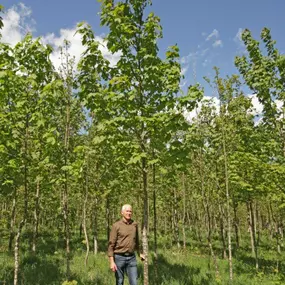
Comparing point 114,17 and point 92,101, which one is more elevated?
point 114,17

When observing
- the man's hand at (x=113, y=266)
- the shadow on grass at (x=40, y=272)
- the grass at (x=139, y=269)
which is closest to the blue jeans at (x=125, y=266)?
the man's hand at (x=113, y=266)

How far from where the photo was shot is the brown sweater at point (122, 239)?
5883 mm

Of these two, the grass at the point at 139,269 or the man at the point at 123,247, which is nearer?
the man at the point at 123,247

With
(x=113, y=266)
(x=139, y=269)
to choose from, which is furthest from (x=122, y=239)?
(x=139, y=269)

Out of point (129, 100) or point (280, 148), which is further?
point (280, 148)

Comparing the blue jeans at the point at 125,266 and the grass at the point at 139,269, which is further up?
the blue jeans at the point at 125,266

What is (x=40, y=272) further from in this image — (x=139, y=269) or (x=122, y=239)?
(x=122, y=239)

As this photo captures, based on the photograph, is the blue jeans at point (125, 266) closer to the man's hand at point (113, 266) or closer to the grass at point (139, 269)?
the man's hand at point (113, 266)

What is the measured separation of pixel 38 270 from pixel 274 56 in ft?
40.9

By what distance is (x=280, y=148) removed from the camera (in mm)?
11109

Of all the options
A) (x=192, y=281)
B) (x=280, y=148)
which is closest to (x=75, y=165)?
(x=192, y=281)

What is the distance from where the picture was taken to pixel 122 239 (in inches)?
233

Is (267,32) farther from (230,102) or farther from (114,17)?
(114,17)

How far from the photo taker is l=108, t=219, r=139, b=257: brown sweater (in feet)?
19.3
